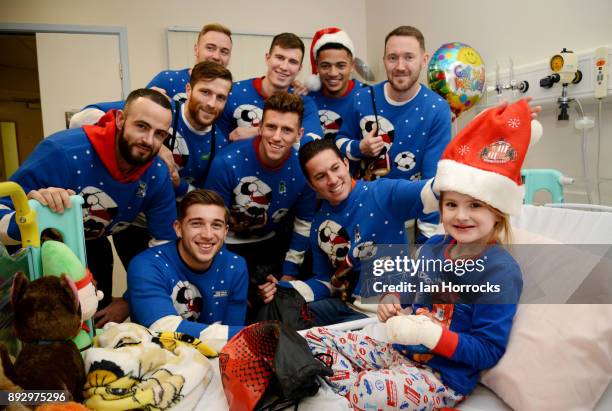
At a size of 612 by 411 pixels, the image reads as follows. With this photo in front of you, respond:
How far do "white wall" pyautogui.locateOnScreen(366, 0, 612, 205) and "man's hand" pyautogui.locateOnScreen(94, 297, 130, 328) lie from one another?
8.32 feet

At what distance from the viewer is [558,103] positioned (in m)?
2.61

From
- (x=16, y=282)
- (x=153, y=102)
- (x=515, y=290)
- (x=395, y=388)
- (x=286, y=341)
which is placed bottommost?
(x=395, y=388)

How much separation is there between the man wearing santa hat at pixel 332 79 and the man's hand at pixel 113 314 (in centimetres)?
144

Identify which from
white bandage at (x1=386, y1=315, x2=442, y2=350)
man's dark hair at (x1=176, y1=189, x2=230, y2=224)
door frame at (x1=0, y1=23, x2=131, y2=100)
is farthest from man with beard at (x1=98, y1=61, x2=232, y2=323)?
door frame at (x1=0, y1=23, x2=131, y2=100)

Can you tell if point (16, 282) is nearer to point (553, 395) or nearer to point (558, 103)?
point (553, 395)

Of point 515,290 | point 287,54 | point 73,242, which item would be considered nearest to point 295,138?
point 287,54

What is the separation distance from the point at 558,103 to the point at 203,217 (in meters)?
2.11

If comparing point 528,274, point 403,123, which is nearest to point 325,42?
point 403,123

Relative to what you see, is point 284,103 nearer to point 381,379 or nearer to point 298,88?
point 298,88

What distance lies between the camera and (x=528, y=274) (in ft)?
4.73

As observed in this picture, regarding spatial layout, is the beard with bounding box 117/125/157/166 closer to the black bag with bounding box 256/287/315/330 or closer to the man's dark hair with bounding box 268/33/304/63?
the black bag with bounding box 256/287/315/330

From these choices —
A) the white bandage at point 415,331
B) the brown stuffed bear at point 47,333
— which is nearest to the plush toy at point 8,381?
the brown stuffed bear at point 47,333

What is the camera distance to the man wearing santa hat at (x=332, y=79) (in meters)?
2.56

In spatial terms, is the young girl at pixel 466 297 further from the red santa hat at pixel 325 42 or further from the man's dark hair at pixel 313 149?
the red santa hat at pixel 325 42
